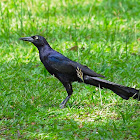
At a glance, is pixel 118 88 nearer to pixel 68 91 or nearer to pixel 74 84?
pixel 68 91

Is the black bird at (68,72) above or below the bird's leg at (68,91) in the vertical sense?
above

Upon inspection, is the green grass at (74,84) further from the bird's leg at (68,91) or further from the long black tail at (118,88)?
the long black tail at (118,88)

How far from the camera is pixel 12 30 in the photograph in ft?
27.1

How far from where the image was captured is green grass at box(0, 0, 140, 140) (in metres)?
4.37

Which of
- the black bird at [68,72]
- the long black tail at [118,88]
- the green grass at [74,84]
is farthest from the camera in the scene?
the black bird at [68,72]

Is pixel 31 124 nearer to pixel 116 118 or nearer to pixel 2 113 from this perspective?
pixel 2 113

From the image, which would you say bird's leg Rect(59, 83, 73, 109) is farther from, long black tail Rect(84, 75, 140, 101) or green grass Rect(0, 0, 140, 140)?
long black tail Rect(84, 75, 140, 101)

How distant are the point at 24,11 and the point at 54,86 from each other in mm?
3812

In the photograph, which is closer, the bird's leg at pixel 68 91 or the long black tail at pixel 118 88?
the long black tail at pixel 118 88

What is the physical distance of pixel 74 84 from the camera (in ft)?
19.8

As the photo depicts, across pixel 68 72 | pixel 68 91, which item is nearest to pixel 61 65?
pixel 68 72

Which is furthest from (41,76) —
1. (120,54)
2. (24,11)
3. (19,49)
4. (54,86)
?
(24,11)

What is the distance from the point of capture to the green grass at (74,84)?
14.3 feet

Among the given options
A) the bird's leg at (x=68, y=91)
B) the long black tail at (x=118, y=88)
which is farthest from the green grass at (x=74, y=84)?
the long black tail at (x=118, y=88)
